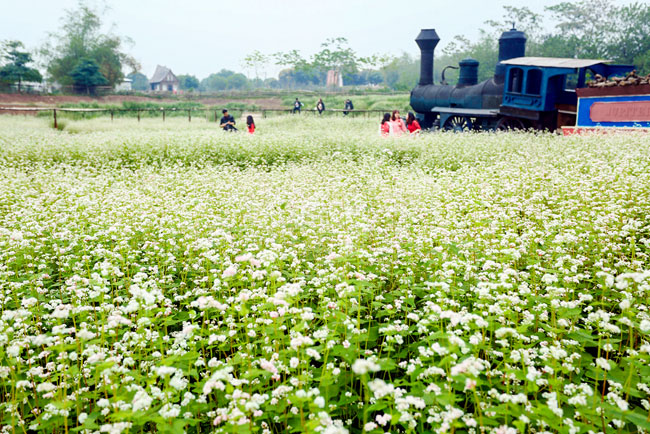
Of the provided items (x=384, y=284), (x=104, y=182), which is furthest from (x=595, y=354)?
(x=104, y=182)

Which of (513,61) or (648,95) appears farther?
(513,61)

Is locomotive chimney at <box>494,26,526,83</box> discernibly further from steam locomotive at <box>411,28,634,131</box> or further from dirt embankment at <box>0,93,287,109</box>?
dirt embankment at <box>0,93,287,109</box>

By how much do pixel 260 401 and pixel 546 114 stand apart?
16.5m

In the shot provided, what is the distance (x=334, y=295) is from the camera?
3.91 meters

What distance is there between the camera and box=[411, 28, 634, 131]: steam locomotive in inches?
602

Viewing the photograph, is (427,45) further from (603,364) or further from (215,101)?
(215,101)

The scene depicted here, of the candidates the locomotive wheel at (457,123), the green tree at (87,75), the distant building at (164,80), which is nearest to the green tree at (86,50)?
the green tree at (87,75)

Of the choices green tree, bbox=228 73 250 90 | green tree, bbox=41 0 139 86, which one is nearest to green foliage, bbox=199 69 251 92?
green tree, bbox=228 73 250 90

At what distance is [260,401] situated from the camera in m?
2.16

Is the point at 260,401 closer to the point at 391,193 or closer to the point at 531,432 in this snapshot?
the point at 531,432

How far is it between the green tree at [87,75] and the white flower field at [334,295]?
1849 inches

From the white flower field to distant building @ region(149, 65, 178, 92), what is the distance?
3598 inches

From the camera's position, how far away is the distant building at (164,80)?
96250 millimetres

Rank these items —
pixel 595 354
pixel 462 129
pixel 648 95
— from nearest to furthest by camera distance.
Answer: pixel 595 354, pixel 648 95, pixel 462 129
